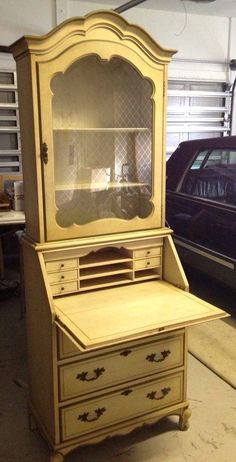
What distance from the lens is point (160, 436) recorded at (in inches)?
77.0

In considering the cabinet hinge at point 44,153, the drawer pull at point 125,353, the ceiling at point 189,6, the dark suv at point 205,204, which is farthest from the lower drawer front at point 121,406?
the ceiling at point 189,6

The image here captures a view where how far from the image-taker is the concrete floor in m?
1.84

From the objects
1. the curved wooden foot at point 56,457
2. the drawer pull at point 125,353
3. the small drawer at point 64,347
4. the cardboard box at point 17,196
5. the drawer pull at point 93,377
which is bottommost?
the curved wooden foot at point 56,457

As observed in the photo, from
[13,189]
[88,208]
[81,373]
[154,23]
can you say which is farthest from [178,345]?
[154,23]

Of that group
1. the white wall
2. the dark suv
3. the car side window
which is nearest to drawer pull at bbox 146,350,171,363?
→ the dark suv

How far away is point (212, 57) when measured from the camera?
514cm

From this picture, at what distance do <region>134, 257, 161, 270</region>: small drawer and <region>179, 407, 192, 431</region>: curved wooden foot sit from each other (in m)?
0.68

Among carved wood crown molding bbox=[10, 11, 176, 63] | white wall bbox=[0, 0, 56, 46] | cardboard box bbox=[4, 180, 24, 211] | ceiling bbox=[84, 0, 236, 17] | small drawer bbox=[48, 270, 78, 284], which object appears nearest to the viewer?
carved wood crown molding bbox=[10, 11, 176, 63]

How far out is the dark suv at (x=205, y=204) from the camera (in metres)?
3.30

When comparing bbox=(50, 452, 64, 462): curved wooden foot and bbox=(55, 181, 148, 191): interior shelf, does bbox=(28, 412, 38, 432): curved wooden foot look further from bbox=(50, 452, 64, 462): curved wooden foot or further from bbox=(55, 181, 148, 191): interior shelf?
bbox=(55, 181, 148, 191): interior shelf

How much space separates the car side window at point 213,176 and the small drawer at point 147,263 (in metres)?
1.48

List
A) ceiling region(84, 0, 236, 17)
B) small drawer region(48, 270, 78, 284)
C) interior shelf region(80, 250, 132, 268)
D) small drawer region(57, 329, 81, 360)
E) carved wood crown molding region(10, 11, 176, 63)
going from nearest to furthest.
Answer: carved wood crown molding region(10, 11, 176, 63)
small drawer region(57, 329, 81, 360)
small drawer region(48, 270, 78, 284)
interior shelf region(80, 250, 132, 268)
ceiling region(84, 0, 236, 17)

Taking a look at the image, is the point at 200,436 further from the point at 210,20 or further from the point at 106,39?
the point at 210,20

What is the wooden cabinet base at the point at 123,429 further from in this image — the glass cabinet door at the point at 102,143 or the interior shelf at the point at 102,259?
the glass cabinet door at the point at 102,143
